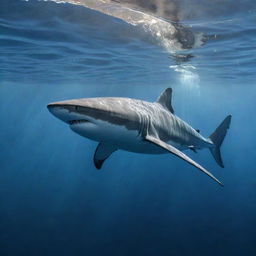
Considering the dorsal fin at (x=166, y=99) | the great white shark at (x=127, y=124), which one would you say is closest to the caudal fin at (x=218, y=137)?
the great white shark at (x=127, y=124)

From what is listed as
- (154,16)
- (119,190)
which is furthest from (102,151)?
(119,190)

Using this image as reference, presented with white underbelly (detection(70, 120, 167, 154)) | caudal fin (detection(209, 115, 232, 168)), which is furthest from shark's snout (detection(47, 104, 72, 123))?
caudal fin (detection(209, 115, 232, 168))

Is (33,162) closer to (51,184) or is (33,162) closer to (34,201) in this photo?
(51,184)

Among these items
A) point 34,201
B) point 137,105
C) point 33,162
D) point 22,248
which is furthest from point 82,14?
point 33,162

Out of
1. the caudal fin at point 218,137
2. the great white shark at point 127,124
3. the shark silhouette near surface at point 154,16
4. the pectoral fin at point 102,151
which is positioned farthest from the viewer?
the caudal fin at point 218,137

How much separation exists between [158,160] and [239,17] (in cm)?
2737

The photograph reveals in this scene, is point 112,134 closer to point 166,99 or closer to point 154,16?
point 166,99

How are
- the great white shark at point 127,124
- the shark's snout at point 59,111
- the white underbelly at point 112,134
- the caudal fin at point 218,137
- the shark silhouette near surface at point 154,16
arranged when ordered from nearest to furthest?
the shark's snout at point 59,111 < the great white shark at point 127,124 < the white underbelly at point 112,134 < the shark silhouette near surface at point 154,16 < the caudal fin at point 218,137

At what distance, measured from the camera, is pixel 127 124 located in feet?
17.4

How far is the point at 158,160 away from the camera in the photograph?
37031 mm

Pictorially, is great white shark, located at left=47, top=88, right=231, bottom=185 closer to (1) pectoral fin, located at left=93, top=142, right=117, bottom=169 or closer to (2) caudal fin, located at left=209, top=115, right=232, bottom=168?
(1) pectoral fin, located at left=93, top=142, right=117, bottom=169

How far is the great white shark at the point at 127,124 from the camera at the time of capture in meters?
4.50

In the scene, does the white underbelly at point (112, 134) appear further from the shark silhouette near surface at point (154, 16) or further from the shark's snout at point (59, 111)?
the shark silhouette near surface at point (154, 16)

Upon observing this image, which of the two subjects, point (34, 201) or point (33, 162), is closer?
point (34, 201)
